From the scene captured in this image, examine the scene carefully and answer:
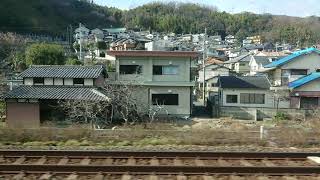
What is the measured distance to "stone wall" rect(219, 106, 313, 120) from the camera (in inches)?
1454

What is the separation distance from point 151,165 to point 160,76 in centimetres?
2622

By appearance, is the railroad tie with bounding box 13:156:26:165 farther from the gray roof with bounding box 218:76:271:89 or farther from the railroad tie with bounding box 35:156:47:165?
the gray roof with bounding box 218:76:271:89

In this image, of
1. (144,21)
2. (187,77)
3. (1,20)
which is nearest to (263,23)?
(144,21)

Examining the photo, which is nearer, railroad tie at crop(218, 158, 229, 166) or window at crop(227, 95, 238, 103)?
railroad tie at crop(218, 158, 229, 166)

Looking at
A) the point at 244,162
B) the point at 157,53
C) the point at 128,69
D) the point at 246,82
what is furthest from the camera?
the point at 246,82

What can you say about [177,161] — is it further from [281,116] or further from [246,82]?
[246,82]

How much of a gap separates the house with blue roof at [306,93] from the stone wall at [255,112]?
1717mm

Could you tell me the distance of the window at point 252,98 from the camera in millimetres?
39094

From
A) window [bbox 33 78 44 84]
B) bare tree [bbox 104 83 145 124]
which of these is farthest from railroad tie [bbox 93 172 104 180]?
window [bbox 33 78 44 84]

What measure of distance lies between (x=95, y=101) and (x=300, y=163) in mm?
19476

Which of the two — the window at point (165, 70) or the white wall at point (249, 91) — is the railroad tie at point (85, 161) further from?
the white wall at point (249, 91)

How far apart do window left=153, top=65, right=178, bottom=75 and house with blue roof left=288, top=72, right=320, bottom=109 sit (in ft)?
37.1

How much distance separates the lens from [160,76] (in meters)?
35.7

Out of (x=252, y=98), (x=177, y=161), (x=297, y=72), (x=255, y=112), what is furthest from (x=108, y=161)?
(x=297, y=72)
